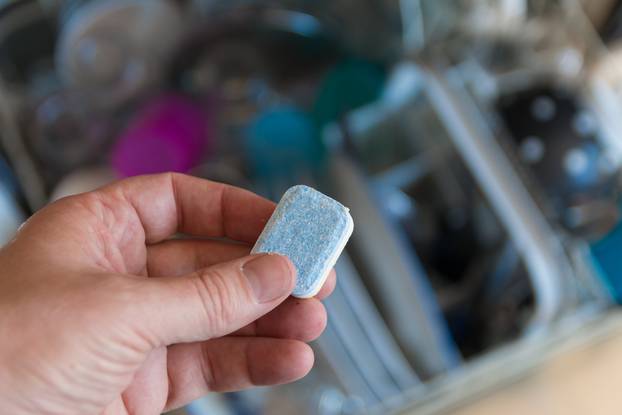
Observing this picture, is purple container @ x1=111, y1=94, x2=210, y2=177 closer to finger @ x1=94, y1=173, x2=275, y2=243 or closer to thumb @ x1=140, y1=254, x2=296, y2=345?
finger @ x1=94, y1=173, x2=275, y2=243

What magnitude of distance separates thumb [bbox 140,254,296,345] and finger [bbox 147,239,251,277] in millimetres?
133

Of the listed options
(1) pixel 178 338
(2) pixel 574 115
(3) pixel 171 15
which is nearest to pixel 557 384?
(2) pixel 574 115

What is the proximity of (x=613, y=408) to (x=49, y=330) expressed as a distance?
84 cm

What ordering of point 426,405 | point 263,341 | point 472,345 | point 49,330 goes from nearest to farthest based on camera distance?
point 49,330 → point 263,341 → point 426,405 → point 472,345

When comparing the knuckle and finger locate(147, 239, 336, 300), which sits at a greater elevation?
the knuckle

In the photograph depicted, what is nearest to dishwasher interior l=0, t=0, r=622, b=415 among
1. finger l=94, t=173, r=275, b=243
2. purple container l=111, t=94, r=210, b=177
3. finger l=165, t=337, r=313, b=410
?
purple container l=111, t=94, r=210, b=177

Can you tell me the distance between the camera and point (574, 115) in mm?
932

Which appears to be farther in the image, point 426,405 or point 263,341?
point 426,405

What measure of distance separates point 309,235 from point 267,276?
70 mm

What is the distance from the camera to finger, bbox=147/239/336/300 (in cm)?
62

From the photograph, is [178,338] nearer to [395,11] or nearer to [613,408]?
[613,408]

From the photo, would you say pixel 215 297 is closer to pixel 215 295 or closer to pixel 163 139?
pixel 215 295

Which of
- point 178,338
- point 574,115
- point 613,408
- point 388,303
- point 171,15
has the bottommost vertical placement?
point 613,408

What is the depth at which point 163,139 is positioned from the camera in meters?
1.06
